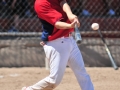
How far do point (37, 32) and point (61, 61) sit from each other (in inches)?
140

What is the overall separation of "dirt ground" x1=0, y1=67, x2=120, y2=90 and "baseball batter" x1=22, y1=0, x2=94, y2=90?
1.25 metres

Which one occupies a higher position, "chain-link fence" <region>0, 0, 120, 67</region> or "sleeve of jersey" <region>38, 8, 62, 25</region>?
"sleeve of jersey" <region>38, 8, 62, 25</region>

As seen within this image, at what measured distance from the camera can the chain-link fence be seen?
7246 millimetres

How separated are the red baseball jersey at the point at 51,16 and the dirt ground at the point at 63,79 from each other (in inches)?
58.7

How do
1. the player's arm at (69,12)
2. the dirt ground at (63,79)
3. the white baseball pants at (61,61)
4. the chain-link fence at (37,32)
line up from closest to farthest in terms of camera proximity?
the player's arm at (69,12) < the white baseball pants at (61,61) < the dirt ground at (63,79) < the chain-link fence at (37,32)

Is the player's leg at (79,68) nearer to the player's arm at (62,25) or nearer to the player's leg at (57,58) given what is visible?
the player's leg at (57,58)

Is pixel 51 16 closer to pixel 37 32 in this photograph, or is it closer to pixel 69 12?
pixel 69 12

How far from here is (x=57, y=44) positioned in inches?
171

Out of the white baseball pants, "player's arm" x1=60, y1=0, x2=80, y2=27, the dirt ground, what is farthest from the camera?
the dirt ground

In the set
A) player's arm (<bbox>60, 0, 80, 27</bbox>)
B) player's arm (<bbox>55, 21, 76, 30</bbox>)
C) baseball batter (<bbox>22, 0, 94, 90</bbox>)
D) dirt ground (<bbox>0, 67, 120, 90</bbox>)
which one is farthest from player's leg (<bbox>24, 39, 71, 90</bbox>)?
dirt ground (<bbox>0, 67, 120, 90</bbox>)

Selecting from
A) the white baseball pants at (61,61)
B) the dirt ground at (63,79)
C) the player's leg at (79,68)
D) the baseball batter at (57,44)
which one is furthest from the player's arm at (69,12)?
the dirt ground at (63,79)

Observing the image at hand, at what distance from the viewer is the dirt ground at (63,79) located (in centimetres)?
572

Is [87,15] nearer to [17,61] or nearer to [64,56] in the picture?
[17,61]

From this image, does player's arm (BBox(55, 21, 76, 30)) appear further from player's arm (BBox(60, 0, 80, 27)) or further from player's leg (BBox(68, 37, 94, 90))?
player's leg (BBox(68, 37, 94, 90))
